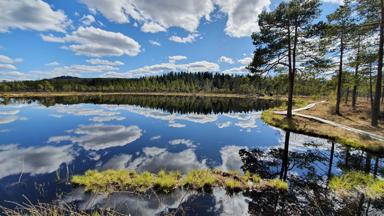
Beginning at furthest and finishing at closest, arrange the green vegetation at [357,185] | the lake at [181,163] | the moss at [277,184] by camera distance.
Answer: the moss at [277,184]
the green vegetation at [357,185]
the lake at [181,163]

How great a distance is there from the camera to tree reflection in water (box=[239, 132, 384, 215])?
263 inches

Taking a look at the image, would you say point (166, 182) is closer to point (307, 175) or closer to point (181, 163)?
point (181, 163)

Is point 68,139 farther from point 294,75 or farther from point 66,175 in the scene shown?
point 294,75

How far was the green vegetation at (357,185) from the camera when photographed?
7.63 metres

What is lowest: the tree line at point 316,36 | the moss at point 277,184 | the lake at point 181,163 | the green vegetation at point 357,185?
the lake at point 181,163

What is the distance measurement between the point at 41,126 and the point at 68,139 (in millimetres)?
8242

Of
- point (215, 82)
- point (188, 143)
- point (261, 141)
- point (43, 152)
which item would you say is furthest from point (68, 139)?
Answer: point (215, 82)

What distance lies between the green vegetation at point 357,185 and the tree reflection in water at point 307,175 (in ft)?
1.09

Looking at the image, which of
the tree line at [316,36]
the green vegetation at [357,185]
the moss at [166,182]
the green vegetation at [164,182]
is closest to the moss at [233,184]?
the green vegetation at [164,182]

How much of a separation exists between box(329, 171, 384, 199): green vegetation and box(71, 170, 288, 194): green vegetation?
1.91m

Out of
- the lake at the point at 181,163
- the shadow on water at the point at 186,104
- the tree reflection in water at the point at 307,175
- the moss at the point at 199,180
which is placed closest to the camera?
the tree reflection in water at the point at 307,175

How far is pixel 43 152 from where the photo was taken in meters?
13.2

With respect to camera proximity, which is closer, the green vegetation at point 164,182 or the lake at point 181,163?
the lake at point 181,163

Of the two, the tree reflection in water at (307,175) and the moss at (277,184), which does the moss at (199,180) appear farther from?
the moss at (277,184)
